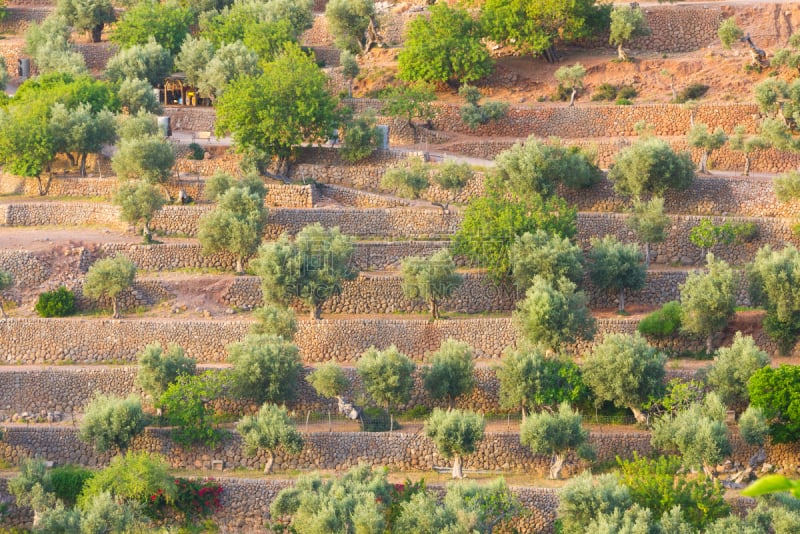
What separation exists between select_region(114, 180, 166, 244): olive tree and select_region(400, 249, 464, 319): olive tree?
485 inches

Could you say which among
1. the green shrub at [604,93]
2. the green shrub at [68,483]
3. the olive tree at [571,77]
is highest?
the olive tree at [571,77]

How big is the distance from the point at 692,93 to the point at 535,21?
1002 centimetres

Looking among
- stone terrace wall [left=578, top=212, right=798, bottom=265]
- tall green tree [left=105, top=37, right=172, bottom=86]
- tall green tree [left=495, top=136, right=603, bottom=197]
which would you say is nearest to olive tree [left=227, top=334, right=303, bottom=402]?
tall green tree [left=495, top=136, right=603, bottom=197]

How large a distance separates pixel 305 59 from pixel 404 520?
120ft

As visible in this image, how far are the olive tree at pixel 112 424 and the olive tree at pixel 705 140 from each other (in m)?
33.5

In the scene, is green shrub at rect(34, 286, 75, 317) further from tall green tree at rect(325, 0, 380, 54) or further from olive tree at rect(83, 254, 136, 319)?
tall green tree at rect(325, 0, 380, 54)

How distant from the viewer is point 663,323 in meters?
73.9

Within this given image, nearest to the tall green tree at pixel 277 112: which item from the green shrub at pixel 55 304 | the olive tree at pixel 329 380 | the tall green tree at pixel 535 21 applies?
the green shrub at pixel 55 304

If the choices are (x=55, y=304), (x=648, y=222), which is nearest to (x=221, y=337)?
(x=55, y=304)

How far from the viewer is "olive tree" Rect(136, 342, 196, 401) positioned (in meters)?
68.9

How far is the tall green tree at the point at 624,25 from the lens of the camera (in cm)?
9831

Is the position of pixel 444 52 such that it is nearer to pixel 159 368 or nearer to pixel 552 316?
pixel 552 316

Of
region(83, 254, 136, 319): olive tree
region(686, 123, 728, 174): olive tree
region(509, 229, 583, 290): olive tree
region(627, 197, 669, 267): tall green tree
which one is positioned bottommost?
region(83, 254, 136, 319): olive tree

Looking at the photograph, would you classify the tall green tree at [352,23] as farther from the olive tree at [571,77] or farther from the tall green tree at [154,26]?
the olive tree at [571,77]
